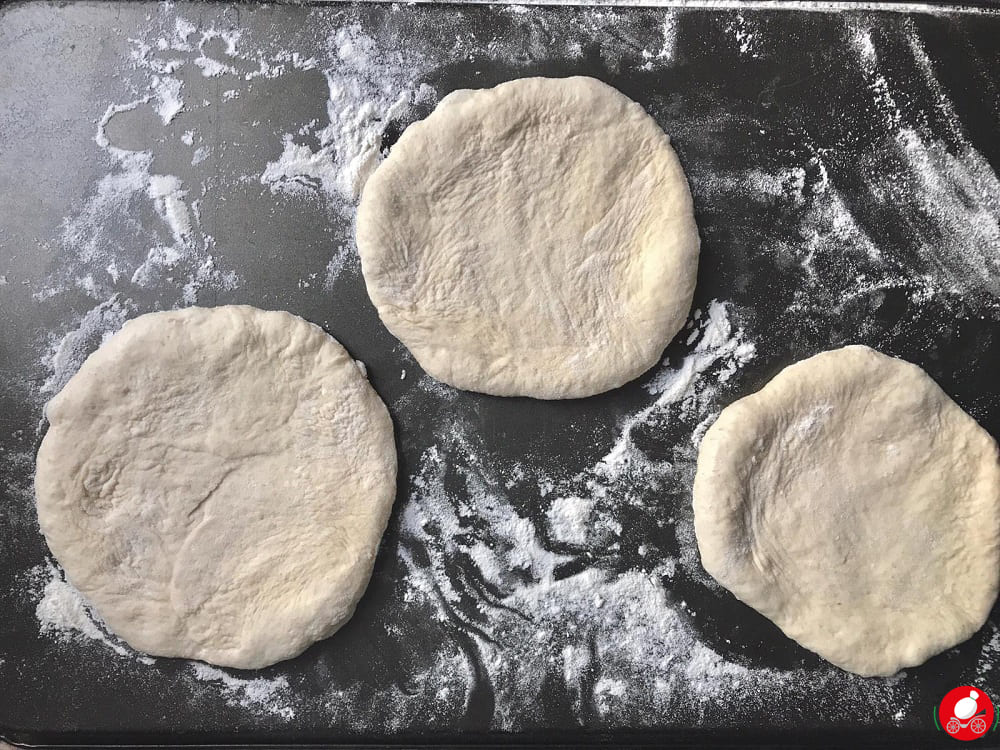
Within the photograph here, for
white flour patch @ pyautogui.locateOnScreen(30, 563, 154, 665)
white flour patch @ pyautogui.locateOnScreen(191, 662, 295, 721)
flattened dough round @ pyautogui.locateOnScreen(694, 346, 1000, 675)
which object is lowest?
white flour patch @ pyautogui.locateOnScreen(191, 662, 295, 721)

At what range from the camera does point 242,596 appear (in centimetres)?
170

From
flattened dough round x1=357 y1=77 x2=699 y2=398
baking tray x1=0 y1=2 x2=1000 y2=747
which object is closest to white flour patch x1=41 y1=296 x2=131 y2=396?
baking tray x1=0 y1=2 x2=1000 y2=747

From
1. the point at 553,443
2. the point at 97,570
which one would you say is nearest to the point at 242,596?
the point at 97,570

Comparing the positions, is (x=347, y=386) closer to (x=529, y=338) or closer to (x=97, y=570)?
(x=529, y=338)

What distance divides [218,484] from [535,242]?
99cm

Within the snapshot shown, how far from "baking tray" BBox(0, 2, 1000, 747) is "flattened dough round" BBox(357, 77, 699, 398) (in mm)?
100

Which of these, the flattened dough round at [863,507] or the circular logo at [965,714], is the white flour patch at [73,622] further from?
the circular logo at [965,714]

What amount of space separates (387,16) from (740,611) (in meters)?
1.79

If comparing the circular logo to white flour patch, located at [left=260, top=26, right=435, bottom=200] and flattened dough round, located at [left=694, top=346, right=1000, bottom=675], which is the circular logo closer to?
flattened dough round, located at [left=694, top=346, right=1000, bottom=675]

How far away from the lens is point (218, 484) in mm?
1696

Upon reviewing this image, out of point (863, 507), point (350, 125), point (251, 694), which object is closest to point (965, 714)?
point (863, 507)

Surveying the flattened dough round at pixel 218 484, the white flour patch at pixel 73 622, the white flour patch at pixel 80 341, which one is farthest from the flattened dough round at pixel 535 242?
the white flour patch at pixel 73 622

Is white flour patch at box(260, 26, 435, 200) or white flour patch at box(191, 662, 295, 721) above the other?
white flour patch at box(260, 26, 435, 200)

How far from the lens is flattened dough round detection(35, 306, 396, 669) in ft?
5.49
